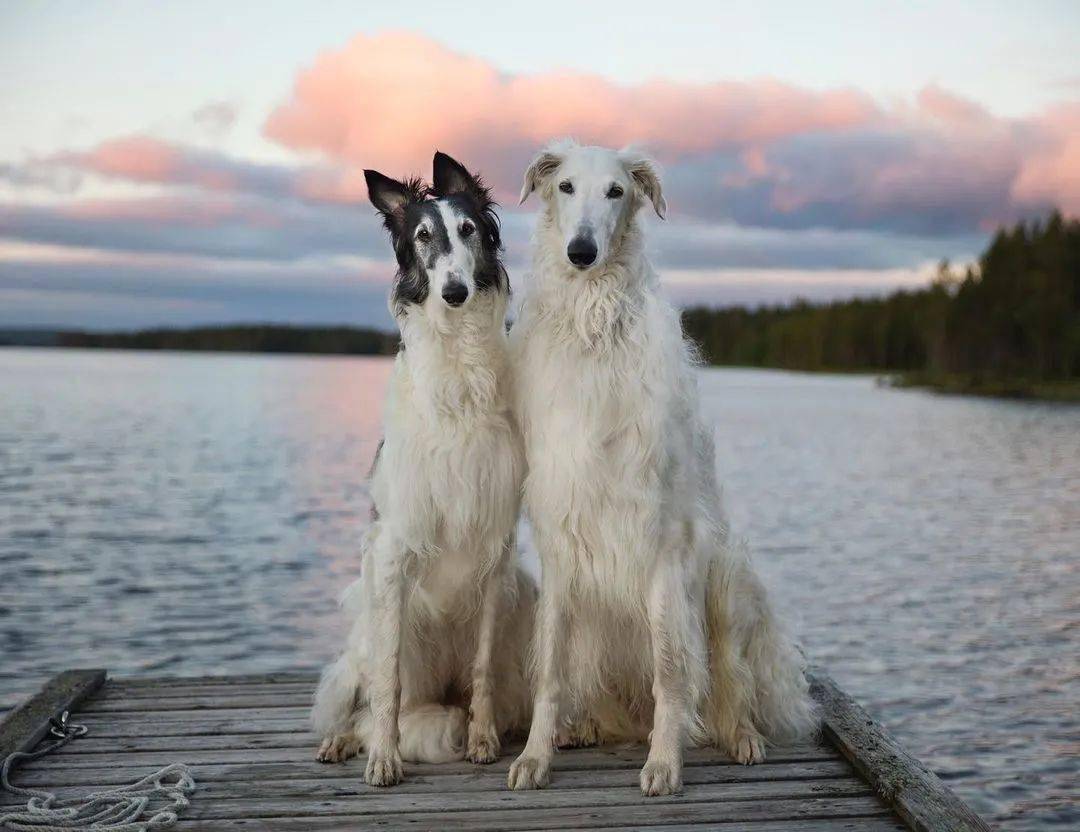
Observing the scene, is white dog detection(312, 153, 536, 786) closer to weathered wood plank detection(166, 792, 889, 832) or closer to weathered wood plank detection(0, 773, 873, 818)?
weathered wood plank detection(0, 773, 873, 818)

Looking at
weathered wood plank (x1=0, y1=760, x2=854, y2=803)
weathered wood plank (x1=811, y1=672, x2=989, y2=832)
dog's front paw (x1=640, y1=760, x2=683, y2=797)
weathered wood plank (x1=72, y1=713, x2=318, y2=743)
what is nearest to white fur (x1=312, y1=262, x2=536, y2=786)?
weathered wood plank (x1=0, y1=760, x2=854, y2=803)

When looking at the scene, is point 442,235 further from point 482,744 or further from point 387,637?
point 482,744

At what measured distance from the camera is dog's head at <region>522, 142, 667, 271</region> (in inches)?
164

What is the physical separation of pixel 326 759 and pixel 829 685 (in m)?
2.51

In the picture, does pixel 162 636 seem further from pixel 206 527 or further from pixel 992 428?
pixel 992 428

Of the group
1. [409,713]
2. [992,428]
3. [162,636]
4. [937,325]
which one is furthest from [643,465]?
[937,325]

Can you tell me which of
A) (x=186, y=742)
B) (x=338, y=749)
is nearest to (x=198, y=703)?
(x=186, y=742)

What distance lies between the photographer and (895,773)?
409cm

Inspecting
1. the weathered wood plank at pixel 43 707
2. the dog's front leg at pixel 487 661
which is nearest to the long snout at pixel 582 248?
the dog's front leg at pixel 487 661

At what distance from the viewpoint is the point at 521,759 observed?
4.23m

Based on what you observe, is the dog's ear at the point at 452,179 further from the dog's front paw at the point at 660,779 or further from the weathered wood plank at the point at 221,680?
the weathered wood plank at the point at 221,680

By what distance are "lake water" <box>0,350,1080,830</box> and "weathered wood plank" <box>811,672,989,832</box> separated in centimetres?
145

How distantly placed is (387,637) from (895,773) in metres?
2.08

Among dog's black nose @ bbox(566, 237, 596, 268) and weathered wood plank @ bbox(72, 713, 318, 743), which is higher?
dog's black nose @ bbox(566, 237, 596, 268)
